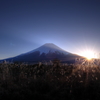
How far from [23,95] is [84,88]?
2.13 metres

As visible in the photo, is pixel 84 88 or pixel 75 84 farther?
pixel 75 84

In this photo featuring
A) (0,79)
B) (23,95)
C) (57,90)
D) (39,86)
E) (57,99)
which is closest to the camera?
(57,99)

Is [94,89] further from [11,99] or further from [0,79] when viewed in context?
[0,79]

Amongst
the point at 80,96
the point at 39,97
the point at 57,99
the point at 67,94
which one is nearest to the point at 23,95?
the point at 39,97

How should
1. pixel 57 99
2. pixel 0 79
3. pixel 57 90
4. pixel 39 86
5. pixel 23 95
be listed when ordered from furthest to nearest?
pixel 0 79
pixel 39 86
pixel 57 90
pixel 23 95
pixel 57 99

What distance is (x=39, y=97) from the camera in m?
2.74

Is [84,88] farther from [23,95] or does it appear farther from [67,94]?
[23,95]

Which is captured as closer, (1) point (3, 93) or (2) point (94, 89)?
(1) point (3, 93)

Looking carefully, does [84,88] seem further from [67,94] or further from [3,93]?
[3,93]

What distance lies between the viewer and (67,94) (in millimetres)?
2826

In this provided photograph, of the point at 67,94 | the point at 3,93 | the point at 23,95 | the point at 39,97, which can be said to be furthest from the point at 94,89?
the point at 3,93

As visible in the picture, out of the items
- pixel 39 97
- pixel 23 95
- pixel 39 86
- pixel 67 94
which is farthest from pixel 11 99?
pixel 67 94

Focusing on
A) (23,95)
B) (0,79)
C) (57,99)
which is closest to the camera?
(57,99)

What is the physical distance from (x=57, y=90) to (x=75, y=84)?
2.82ft
